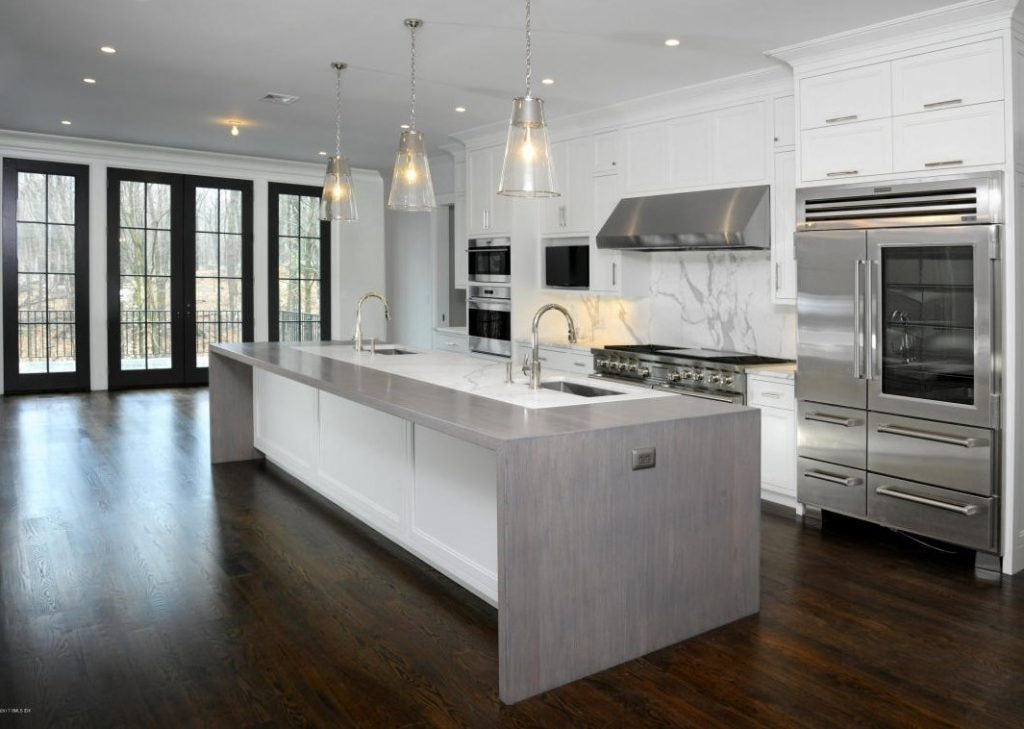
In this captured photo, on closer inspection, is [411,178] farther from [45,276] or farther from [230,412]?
[45,276]

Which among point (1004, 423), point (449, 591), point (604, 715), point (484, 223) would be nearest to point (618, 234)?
point (484, 223)

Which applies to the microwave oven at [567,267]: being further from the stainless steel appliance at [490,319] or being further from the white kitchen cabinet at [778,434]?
the white kitchen cabinet at [778,434]

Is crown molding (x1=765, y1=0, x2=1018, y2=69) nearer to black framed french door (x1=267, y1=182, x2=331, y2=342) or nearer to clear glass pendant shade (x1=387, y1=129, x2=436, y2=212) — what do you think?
clear glass pendant shade (x1=387, y1=129, x2=436, y2=212)

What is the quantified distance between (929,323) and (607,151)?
10.1ft

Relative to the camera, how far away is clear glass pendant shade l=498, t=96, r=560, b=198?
10.3ft

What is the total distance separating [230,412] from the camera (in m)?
6.00

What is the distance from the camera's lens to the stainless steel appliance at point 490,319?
7190mm

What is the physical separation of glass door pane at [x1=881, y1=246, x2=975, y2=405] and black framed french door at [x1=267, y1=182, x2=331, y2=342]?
7729 mm

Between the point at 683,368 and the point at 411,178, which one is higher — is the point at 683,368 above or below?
below

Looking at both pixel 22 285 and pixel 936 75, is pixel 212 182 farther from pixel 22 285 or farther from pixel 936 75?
pixel 936 75

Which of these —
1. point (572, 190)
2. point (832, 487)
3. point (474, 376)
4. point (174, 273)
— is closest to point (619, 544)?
point (474, 376)

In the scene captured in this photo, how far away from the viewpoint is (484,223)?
7.42 m

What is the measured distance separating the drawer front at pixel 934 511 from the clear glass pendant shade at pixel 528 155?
2358mm

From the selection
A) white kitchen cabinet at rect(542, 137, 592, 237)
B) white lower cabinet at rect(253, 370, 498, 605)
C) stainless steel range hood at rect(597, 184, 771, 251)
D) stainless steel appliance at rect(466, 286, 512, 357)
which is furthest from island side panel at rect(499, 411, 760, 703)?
stainless steel appliance at rect(466, 286, 512, 357)
